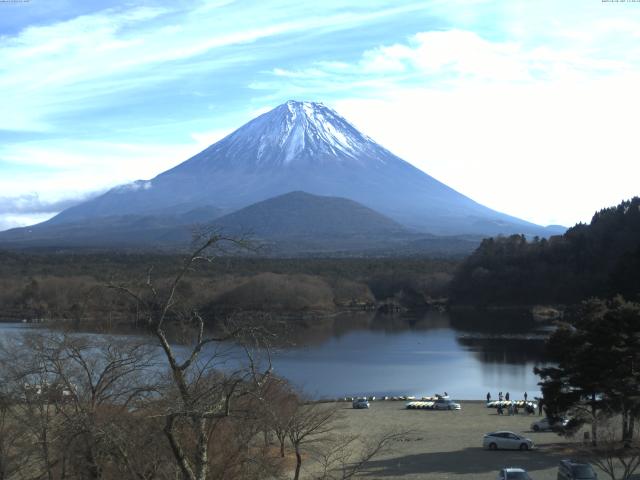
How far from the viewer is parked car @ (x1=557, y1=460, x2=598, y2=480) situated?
30.2 ft

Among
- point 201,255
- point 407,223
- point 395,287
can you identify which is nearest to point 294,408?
point 201,255

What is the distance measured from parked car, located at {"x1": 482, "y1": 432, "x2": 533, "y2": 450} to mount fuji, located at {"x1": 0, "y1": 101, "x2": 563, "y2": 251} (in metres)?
116

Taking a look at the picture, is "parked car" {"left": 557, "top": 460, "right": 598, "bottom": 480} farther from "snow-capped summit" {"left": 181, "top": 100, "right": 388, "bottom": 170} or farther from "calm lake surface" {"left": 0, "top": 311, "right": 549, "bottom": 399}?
"snow-capped summit" {"left": 181, "top": 100, "right": 388, "bottom": 170}

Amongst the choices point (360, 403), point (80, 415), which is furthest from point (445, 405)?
point (80, 415)

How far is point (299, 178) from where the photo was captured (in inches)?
5448

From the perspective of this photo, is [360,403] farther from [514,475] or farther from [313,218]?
[313,218]

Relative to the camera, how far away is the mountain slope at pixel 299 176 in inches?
5340

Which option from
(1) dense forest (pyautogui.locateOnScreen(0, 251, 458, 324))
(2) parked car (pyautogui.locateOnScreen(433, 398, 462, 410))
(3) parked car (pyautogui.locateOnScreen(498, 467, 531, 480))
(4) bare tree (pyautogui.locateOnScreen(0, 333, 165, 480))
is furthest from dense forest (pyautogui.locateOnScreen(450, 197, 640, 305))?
(4) bare tree (pyautogui.locateOnScreen(0, 333, 165, 480))

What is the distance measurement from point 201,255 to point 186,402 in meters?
0.74

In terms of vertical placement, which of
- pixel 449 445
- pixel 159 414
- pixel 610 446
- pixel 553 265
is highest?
pixel 159 414

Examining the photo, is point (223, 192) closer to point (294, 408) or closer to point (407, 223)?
point (407, 223)

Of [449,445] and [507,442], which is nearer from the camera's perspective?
[507,442]

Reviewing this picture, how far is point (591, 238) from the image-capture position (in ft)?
158

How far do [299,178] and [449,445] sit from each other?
126 m
